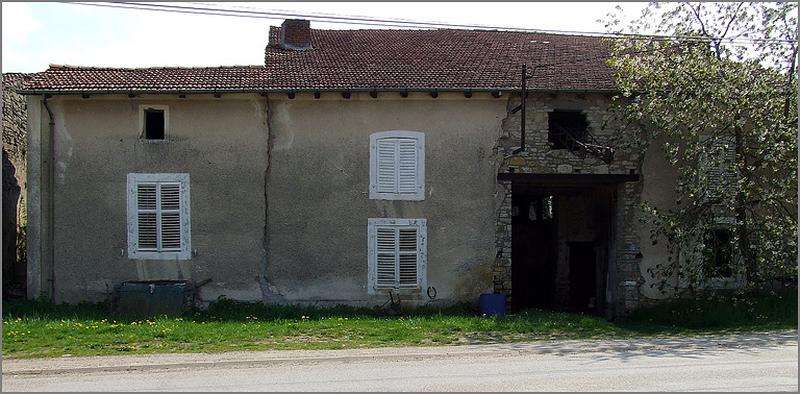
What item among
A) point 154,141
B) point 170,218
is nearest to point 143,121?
point 154,141

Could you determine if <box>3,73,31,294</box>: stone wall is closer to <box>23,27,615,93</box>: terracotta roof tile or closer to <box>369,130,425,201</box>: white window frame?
<box>23,27,615,93</box>: terracotta roof tile

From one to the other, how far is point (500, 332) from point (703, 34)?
763 cm

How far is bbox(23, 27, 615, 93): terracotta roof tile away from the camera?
15703 mm

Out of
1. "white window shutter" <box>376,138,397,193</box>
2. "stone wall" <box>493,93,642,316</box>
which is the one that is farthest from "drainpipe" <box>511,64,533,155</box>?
"white window shutter" <box>376,138,397,193</box>

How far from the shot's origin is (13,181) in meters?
19.2

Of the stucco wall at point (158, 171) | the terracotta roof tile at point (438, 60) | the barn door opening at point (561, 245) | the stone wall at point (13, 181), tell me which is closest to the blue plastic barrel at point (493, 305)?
the barn door opening at point (561, 245)

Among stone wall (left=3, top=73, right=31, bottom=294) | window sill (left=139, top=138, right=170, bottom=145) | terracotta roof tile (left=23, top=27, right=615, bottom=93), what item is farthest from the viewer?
stone wall (left=3, top=73, right=31, bottom=294)

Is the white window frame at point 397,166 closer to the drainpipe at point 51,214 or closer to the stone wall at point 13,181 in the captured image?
the drainpipe at point 51,214

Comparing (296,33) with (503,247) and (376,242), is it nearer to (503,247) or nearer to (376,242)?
(376,242)

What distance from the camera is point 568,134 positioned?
16.2 m

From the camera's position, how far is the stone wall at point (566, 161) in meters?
16.1

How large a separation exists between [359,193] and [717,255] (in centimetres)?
789

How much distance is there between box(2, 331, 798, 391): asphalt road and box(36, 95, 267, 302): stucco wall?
211 inches

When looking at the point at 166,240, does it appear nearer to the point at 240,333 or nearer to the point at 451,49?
the point at 240,333
